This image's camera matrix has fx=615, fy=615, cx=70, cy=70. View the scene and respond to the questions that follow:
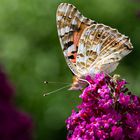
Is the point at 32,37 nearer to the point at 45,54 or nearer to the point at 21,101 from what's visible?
the point at 45,54

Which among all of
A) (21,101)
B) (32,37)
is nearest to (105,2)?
(32,37)

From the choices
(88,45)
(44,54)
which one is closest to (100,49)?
(88,45)

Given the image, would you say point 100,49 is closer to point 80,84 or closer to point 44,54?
point 80,84

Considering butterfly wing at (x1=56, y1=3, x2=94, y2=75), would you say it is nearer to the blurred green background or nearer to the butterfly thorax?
the butterfly thorax

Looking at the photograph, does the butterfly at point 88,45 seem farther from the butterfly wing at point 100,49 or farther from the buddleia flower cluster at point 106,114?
the buddleia flower cluster at point 106,114

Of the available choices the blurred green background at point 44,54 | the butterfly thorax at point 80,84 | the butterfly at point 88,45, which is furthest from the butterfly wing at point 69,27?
the blurred green background at point 44,54

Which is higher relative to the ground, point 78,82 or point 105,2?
point 105,2

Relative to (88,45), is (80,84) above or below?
below
